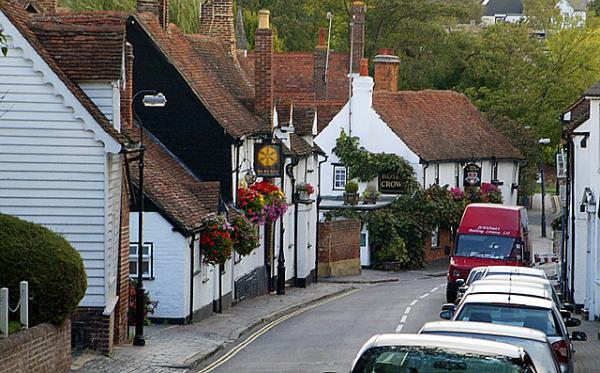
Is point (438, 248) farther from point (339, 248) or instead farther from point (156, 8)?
point (156, 8)

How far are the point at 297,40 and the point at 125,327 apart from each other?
69674 mm

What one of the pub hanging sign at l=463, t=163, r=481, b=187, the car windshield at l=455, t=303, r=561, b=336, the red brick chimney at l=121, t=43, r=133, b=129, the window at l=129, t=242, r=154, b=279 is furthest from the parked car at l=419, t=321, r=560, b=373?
the pub hanging sign at l=463, t=163, r=481, b=187

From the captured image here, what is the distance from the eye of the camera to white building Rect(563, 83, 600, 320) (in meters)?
33.6

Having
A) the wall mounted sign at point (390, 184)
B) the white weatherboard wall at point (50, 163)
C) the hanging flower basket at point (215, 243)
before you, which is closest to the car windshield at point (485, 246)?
the hanging flower basket at point (215, 243)

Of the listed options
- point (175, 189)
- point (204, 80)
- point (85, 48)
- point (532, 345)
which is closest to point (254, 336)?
point (175, 189)

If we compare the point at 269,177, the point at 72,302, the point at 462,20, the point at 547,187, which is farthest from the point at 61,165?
the point at 547,187

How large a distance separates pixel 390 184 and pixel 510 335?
46.1 metres

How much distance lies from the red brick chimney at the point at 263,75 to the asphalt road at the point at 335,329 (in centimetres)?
693

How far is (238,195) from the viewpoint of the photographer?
37.1 meters

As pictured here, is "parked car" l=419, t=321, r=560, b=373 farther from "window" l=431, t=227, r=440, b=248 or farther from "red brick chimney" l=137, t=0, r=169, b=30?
"window" l=431, t=227, r=440, b=248

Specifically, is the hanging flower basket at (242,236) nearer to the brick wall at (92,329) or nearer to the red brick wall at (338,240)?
the brick wall at (92,329)

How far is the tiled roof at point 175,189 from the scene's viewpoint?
30.1 m

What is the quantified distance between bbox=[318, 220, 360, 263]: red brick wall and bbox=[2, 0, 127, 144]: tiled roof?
27.5 metres

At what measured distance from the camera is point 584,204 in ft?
115
